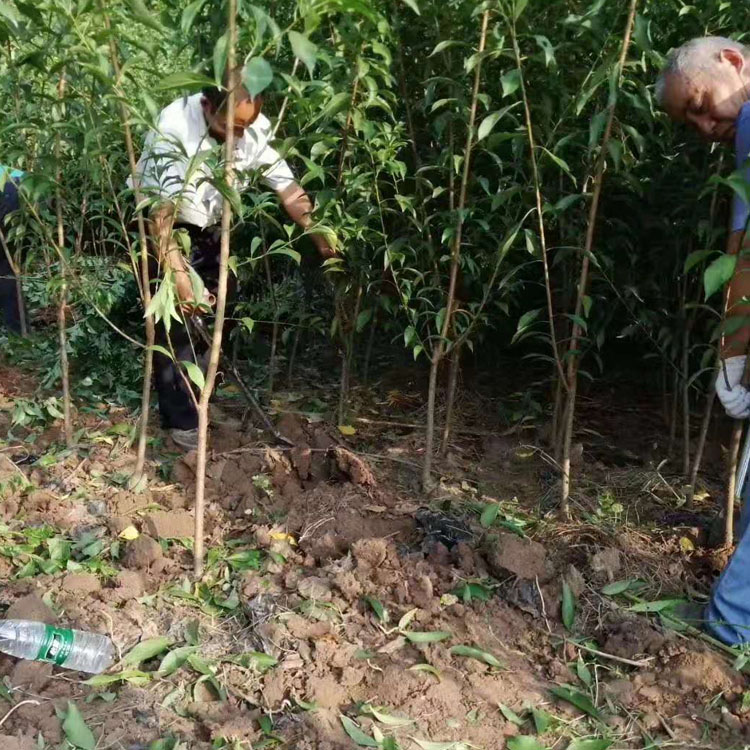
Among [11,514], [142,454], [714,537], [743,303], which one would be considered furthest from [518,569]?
[11,514]

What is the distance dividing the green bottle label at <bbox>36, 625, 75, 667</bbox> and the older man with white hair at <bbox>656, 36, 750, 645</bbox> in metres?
1.88

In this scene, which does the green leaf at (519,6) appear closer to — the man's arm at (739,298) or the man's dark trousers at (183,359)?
the man's arm at (739,298)

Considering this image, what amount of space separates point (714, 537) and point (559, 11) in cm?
199

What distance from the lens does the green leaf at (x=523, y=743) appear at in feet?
6.42

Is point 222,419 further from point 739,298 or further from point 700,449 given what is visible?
point 739,298

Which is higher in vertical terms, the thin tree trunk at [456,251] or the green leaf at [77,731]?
the thin tree trunk at [456,251]

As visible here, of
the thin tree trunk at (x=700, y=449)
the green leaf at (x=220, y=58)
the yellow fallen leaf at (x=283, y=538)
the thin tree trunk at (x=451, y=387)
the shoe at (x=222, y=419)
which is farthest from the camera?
the shoe at (x=222, y=419)

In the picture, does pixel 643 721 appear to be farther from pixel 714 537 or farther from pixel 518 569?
pixel 714 537

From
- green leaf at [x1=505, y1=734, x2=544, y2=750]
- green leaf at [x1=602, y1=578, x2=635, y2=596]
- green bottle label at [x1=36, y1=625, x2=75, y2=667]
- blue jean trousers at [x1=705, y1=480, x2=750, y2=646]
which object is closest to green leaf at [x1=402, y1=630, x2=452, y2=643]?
green leaf at [x1=505, y1=734, x2=544, y2=750]

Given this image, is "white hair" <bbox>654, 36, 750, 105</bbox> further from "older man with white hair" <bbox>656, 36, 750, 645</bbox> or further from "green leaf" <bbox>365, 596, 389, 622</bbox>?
"green leaf" <bbox>365, 596, 389, 622</bbox>

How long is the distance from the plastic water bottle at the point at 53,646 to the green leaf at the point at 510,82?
1988 millimetres

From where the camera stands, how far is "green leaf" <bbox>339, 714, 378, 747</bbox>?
1.95 m

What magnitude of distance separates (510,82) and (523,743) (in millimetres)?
1831

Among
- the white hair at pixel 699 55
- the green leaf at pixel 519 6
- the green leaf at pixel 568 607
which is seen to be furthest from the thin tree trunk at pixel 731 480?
the green leaf at pixel 519 6
